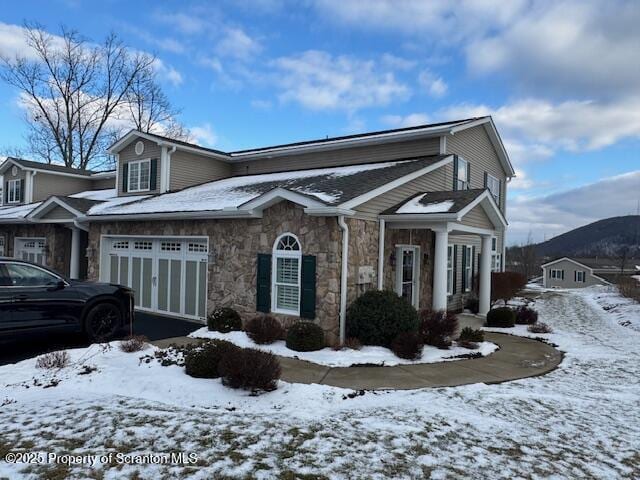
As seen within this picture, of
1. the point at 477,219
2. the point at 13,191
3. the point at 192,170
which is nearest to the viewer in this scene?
the point at 477,219

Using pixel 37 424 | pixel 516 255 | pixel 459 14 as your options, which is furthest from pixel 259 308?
pixel 516 255

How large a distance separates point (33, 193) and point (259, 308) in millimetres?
17719

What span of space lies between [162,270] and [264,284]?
13.0 feet

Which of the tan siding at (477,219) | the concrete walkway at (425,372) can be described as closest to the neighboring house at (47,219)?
the concrete walkway at (425,372)

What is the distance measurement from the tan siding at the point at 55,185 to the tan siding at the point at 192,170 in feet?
32.2

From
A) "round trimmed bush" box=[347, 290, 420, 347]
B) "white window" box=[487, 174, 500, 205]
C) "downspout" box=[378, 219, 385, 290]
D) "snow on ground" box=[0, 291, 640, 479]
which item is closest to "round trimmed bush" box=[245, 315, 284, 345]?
"round trimmed bush" box=[347, 290, 420, 347]

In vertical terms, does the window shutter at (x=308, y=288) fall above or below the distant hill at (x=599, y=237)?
below

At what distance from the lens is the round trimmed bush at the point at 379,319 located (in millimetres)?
8711

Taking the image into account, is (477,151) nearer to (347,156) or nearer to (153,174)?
(347,156)

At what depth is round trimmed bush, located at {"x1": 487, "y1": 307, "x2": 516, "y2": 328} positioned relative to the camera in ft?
40.3

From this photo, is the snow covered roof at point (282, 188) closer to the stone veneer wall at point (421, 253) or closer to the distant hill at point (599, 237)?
the stone veneer wall at point (421, 253)

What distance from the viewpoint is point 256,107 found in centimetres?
1852

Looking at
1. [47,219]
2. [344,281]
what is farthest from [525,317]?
[47,219]

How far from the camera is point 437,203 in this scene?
405 inches
